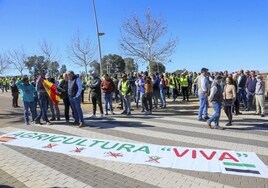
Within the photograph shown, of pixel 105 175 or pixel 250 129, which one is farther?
pixel 250 129

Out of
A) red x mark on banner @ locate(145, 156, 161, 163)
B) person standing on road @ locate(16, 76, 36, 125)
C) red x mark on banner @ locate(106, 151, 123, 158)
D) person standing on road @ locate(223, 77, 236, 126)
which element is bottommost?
red x mark on banner @ locate(145, 156, 161, 163)

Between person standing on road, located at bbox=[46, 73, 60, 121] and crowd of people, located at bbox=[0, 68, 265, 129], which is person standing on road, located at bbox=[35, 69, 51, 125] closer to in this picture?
crowd of people, located at bbox=[0, 68, 265, 129]

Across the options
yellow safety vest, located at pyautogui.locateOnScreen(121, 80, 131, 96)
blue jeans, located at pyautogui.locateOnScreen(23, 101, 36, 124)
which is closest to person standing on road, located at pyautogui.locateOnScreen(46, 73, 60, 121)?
blue jeans, located at pyautogui.locateOnScreen(23, 101, 36, 124)

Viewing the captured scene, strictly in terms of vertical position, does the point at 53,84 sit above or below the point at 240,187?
above

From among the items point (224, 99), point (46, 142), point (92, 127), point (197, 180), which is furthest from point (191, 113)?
point (197, 180)

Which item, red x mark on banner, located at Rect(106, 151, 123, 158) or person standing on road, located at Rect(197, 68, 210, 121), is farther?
person standing on road, located at Rect(197, 68, 210, 121)

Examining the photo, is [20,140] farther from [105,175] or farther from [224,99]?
[224,99]

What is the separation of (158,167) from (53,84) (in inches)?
272

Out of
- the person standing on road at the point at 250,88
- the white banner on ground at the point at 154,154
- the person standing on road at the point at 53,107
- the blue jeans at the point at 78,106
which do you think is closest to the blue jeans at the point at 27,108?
the person standing on road at the point at 53,107

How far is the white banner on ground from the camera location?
6984mm

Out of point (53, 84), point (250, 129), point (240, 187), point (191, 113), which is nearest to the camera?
point (240, 187)

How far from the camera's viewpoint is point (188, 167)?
6.98m

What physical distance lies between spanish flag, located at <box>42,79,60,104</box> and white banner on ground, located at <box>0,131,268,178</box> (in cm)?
292

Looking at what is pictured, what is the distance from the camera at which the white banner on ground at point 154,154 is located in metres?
6.98
